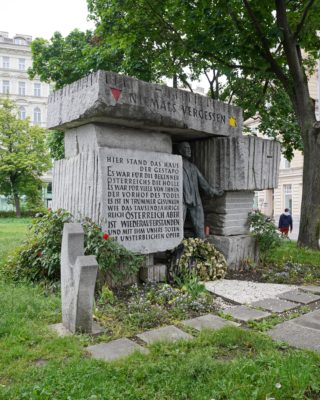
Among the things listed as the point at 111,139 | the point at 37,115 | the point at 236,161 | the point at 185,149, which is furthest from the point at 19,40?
the point at 111,139

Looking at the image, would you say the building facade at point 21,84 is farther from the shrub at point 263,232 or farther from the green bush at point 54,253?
the green bush at point 54,253

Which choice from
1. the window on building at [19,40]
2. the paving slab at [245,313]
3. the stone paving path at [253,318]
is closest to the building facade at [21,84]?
the window on building at [19,40]

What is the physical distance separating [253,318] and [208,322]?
0.50 metres

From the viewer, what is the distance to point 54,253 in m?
4.80

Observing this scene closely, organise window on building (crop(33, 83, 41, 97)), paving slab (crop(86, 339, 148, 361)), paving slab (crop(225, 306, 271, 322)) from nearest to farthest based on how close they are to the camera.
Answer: paving slab (crop(86, 339, 148, 361)) < paving slab (crop(225, 306, 271, 322)) < window on building (crop(33, 83, 41, 97))

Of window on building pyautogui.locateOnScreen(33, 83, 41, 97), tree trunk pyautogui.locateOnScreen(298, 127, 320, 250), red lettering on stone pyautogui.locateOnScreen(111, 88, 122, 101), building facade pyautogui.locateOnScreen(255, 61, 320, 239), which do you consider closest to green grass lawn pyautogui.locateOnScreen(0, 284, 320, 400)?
red lettering on stone pyautogui.locateOnScreen(111, 88, 122, 101)

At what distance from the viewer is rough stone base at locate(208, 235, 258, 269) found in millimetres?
6367

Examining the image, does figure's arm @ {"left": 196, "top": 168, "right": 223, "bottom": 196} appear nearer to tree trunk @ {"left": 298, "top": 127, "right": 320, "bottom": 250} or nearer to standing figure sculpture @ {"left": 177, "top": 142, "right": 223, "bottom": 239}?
standing figure sculpture @ {"left": 177, "top": 142, "right": 223, "bottom": 239}

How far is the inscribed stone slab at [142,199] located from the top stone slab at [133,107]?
1.46 feet

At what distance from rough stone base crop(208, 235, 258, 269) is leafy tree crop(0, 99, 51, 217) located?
90.5 feet

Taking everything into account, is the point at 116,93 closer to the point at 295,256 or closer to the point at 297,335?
the point at 297,335

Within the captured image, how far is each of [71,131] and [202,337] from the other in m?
3.55

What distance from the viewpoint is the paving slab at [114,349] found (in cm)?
288


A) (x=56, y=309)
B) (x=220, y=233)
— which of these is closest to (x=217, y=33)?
(x=220, y=233)
